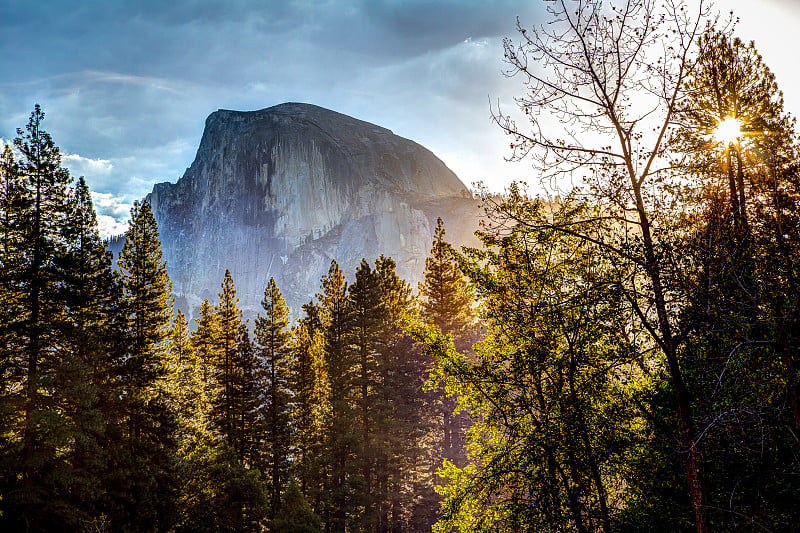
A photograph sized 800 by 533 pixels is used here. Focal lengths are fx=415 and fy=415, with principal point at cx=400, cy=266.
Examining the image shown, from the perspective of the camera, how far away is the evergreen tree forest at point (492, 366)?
455cm

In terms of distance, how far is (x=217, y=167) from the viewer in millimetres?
190125

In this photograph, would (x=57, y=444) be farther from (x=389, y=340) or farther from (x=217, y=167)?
(x=217, y=167)

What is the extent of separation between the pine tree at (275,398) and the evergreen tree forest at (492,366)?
0.13 metres

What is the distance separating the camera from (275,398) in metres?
24.6

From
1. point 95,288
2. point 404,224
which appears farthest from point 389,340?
point 404,224

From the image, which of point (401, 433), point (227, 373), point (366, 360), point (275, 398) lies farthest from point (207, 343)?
point (401, 433)

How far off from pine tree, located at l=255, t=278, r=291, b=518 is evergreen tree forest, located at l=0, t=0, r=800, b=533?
130mm

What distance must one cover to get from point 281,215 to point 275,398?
162 m

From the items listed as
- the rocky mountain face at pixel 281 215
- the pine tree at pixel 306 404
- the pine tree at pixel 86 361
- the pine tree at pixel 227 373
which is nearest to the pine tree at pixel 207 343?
the pine tree at pixel 227 373

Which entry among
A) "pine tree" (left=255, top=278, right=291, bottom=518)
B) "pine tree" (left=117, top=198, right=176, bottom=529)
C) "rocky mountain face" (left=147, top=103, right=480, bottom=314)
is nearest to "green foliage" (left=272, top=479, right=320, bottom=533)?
"pine tree" (left=117, top=198, right=176, bottom=529)

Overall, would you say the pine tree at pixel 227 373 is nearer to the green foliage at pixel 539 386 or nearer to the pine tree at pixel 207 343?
the pine tree at pixel 207 343

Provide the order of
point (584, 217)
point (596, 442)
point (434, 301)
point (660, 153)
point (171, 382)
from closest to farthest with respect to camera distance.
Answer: point (660, 153)
point (584, 217)
point (596, 442)
point (171, 382)
point (434, 301)

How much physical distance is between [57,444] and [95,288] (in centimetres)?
641

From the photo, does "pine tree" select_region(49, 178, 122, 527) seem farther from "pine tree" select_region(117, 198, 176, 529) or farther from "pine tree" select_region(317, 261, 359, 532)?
"pine tree" select_region(317, 261, 359, 532)
